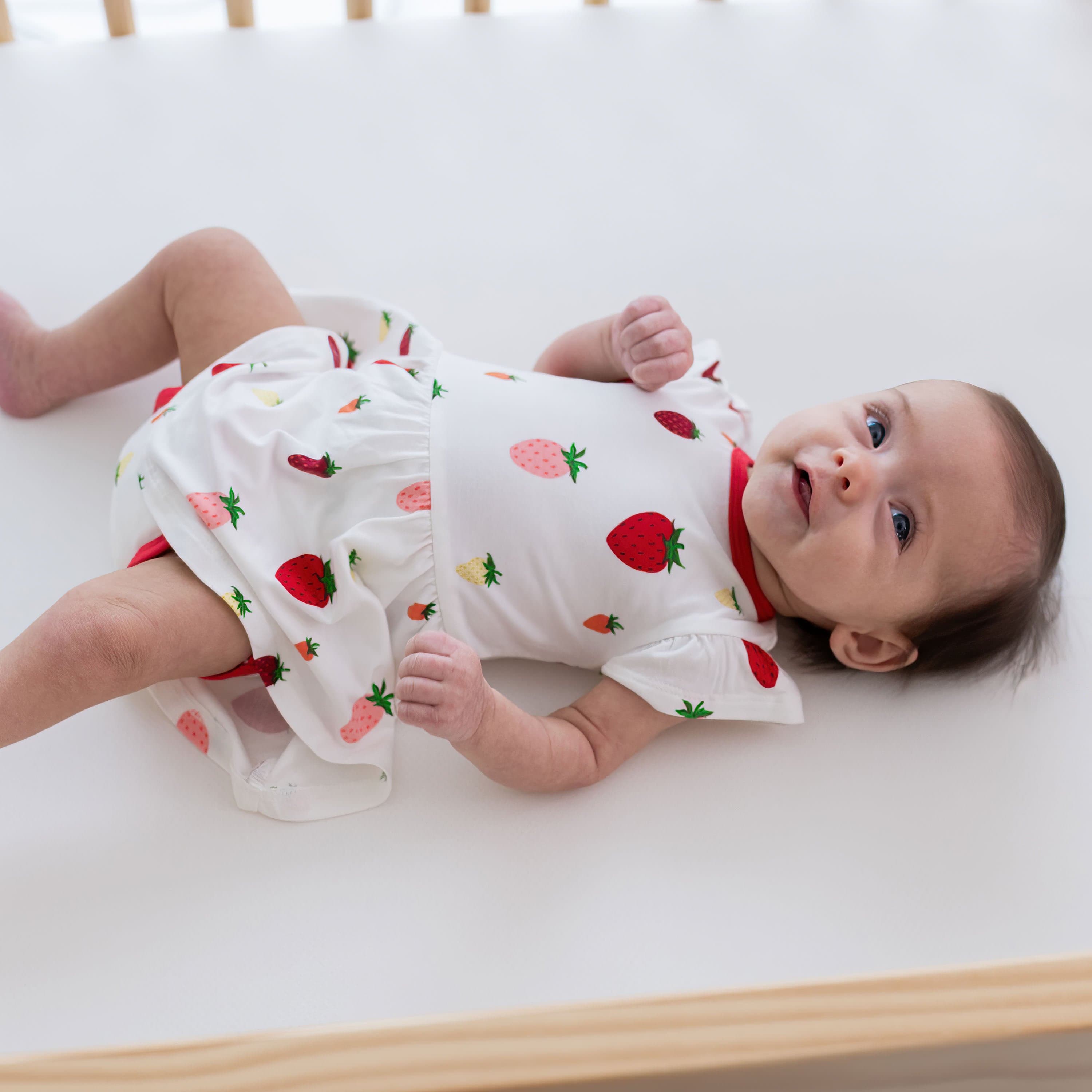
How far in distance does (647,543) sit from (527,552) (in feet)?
0.33

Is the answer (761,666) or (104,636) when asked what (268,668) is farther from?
(761,666)

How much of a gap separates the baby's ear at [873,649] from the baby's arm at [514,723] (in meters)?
0.16

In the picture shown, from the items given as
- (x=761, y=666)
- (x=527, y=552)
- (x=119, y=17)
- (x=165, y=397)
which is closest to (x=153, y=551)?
(x=165, y=397)

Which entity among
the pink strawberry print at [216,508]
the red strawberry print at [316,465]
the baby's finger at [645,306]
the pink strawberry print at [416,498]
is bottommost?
the pink strawberry print at [416,498]

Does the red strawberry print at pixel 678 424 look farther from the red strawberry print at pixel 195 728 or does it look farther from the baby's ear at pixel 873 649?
the red strawberry print at pixel 195 728

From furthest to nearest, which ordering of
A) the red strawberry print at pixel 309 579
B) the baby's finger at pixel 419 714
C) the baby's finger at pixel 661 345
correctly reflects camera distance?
the baby's finger at pixel 661 345 → the red strawberry print at pixel 309 579 → the baby's finger at pixel 419 714

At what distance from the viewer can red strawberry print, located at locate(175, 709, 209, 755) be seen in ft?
2.78

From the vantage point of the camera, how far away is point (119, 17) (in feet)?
4.32

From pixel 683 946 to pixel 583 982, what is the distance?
3.1 inches

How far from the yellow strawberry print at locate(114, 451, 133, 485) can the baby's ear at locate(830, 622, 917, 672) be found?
623 millimetres

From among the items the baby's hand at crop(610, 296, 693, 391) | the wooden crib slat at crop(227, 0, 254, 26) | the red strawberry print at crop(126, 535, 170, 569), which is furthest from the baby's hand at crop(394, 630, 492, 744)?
the wooden crib slat at crop(227, 0, 254, 26)

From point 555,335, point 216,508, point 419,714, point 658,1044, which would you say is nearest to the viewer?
point 658,1044

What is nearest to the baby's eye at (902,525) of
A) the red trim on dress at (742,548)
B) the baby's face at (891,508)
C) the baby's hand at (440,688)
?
the baby's face at (891,508)

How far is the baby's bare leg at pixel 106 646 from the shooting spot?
2.47ft
